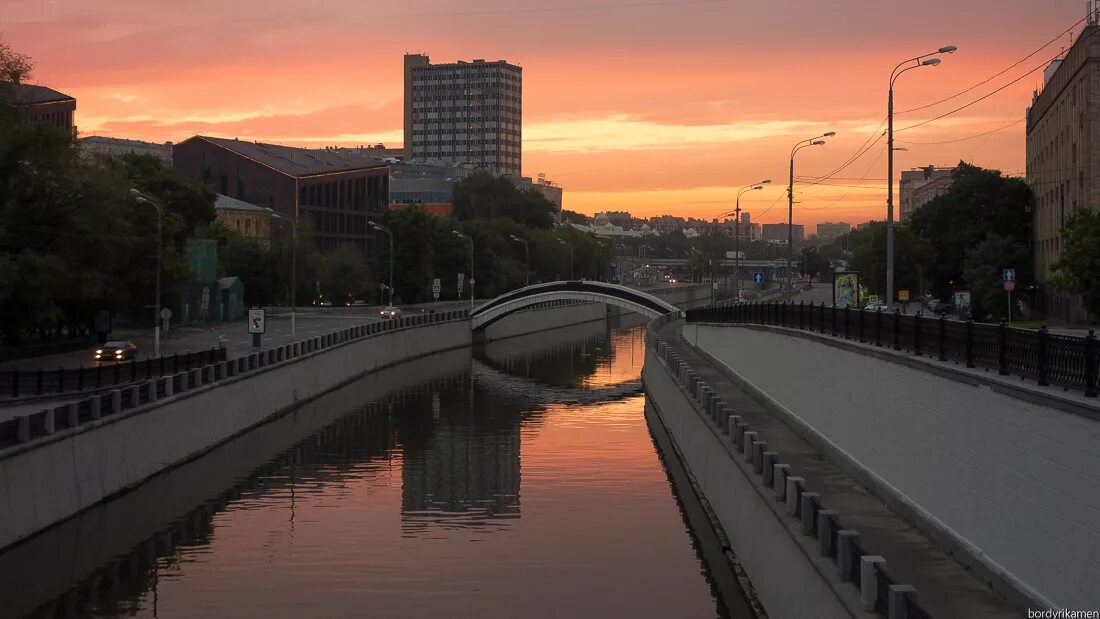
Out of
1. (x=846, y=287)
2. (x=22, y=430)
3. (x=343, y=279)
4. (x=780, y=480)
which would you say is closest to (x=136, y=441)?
(x=22, y=430)

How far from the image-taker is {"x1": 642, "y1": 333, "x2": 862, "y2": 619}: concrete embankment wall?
1820 centimetres

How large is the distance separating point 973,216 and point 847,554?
82.2 metres

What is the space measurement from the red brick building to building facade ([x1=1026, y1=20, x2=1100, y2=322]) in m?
67.5

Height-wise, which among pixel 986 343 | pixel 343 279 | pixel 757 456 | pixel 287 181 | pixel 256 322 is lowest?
pixel 757 456

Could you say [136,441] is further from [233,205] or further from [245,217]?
[245,217]

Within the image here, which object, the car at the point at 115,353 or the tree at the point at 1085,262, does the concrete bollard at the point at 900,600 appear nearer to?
the tree at the point at 1085,262

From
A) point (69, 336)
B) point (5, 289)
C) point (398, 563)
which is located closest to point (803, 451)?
point (398, 563)

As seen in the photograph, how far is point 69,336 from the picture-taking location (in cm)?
6875

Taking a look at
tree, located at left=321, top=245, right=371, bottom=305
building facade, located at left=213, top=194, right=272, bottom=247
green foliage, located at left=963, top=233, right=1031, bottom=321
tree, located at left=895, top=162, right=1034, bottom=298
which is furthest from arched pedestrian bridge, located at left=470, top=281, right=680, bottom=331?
building facade, located at left=213, top=194, right=272, bottom=247

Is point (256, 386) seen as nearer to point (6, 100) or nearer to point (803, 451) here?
point (6, 100)

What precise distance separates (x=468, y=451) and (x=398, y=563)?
1961 centimetres

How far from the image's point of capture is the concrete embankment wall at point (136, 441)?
2792 cm

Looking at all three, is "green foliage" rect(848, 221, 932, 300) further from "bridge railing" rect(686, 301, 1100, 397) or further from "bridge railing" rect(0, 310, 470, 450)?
"bridge railing" rect(686, 301, 1100, 397)

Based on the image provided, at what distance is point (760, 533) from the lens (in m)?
24.3
